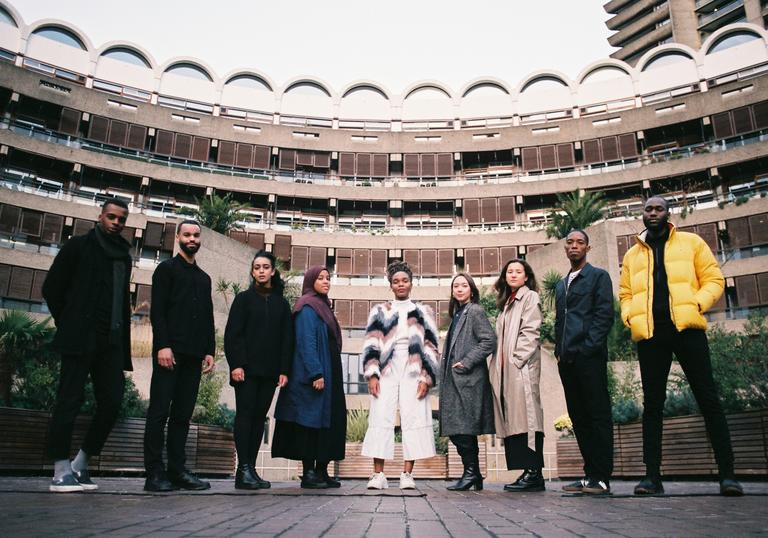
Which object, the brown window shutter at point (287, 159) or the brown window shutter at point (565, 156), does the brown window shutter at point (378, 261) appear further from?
the brown window shutter at point (565, 156)

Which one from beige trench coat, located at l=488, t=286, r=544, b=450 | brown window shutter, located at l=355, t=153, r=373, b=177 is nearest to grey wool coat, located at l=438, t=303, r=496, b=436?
beige trench coat, located at l=488, t=286, r=544, b=450

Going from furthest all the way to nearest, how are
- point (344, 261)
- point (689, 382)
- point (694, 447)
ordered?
point (344, 261) < point (694, 447) < point (689, 382)

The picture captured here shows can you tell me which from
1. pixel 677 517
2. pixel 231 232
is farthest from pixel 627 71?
pixel 677 517

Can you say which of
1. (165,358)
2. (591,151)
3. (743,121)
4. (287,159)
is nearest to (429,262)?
(287,159)

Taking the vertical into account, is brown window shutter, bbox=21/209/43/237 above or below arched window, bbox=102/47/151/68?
below

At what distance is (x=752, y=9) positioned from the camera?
54.2m

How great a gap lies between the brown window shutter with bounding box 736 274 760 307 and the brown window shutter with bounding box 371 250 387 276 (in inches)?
672

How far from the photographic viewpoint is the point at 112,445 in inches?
402

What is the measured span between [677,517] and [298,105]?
3738cm

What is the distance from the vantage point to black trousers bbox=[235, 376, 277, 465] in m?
6.05

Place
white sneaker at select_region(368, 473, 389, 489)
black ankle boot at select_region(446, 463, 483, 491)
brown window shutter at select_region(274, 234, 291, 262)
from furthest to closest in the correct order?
brown window shutter at select_region(274, 234, 291, 262) → black ankle boot at select_region(446, 463, 483, 491) → white sneaker at select_region(368, 473, 389, 489)

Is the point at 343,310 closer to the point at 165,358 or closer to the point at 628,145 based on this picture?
the point at 628,145

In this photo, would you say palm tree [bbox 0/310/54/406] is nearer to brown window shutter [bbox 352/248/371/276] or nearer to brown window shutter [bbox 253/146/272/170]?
brown window shutter [bbox 352/248/371/276]

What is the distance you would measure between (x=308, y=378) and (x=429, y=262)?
3001 centimetres
